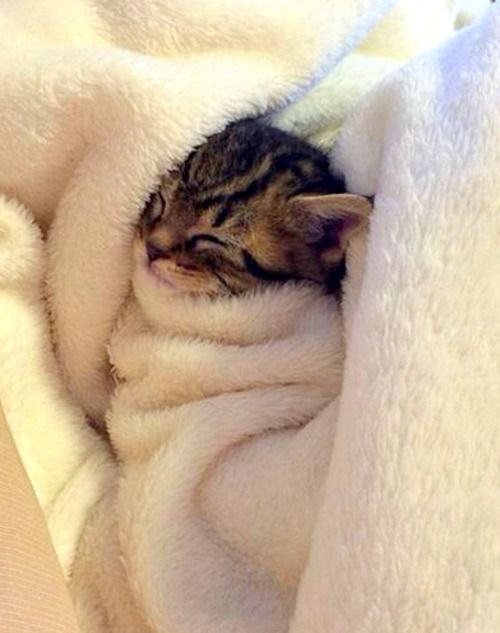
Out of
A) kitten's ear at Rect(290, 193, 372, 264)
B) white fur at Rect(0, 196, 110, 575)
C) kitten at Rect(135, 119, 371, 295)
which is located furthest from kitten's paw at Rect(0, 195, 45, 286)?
kitten's ear at Rect(290, 193, 372, 264)

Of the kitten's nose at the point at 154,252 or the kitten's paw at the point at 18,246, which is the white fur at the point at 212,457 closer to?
the kitten's nose at the point at 154,252

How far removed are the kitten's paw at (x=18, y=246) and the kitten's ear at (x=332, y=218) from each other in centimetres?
31

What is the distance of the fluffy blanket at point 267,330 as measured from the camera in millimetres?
834

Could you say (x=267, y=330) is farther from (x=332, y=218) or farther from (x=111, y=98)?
(x=111, y=98)

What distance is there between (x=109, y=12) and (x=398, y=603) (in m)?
0.76

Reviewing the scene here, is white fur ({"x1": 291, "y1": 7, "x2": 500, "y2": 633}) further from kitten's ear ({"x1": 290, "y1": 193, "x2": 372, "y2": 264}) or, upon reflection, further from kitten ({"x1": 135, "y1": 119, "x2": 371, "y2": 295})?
kitten ({"x1": 135, "y1": 119, "x2": 371, "y2": 295})

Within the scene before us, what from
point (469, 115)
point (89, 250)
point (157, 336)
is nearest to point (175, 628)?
point (157, 336)

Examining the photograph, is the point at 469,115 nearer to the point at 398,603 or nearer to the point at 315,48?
the point at 315,48

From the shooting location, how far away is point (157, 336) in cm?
110

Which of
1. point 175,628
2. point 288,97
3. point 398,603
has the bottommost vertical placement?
point 175,628

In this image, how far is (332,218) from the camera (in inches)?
41.5

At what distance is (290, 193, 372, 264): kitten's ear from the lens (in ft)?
3.31

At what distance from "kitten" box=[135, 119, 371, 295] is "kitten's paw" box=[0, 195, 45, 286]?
13 cm

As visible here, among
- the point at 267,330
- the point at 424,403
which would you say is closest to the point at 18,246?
the point at 267,330
